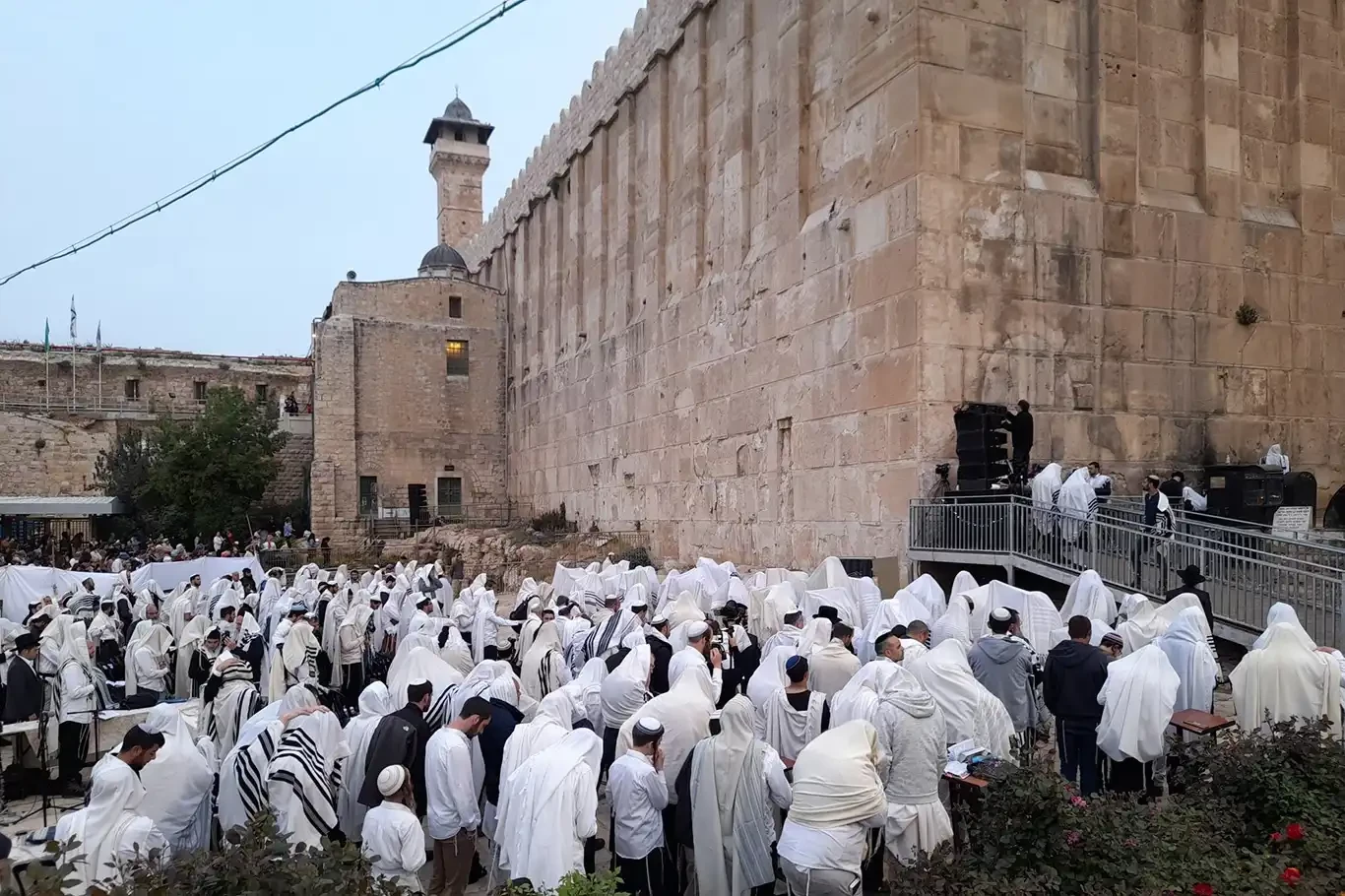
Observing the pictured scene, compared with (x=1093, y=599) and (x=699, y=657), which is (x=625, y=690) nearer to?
(x=699, y=657)

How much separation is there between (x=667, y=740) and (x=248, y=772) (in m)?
2.36

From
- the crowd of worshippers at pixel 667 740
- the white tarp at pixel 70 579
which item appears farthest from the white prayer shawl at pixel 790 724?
the white tarp at pixel 70 579

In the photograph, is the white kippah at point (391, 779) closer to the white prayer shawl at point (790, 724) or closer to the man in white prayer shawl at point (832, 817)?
the man in white prayer shawl at point (832, 817)

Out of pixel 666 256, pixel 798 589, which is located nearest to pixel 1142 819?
pixel 798 589

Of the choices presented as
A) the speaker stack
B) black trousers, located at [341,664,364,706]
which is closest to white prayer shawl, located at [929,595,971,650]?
the speaker stack

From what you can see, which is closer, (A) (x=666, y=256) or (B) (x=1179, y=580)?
(B) (x=1179, y=580)

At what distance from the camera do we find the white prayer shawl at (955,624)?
8.94 metres

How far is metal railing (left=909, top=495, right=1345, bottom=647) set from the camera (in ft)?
28.4

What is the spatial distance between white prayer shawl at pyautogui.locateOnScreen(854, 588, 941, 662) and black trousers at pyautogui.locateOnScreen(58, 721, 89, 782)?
266 inches

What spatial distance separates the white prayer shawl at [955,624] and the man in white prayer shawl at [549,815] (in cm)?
492

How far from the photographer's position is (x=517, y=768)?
5.06m

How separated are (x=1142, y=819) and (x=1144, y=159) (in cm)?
1283

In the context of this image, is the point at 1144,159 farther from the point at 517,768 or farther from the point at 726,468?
the point at 517,768

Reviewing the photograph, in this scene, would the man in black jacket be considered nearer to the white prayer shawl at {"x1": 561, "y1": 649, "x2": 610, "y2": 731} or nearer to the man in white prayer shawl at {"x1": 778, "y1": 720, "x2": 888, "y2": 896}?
the man in white prayer shawl at {"x1": 778, "y1": 720, "x2": 888, "y2": 896}
